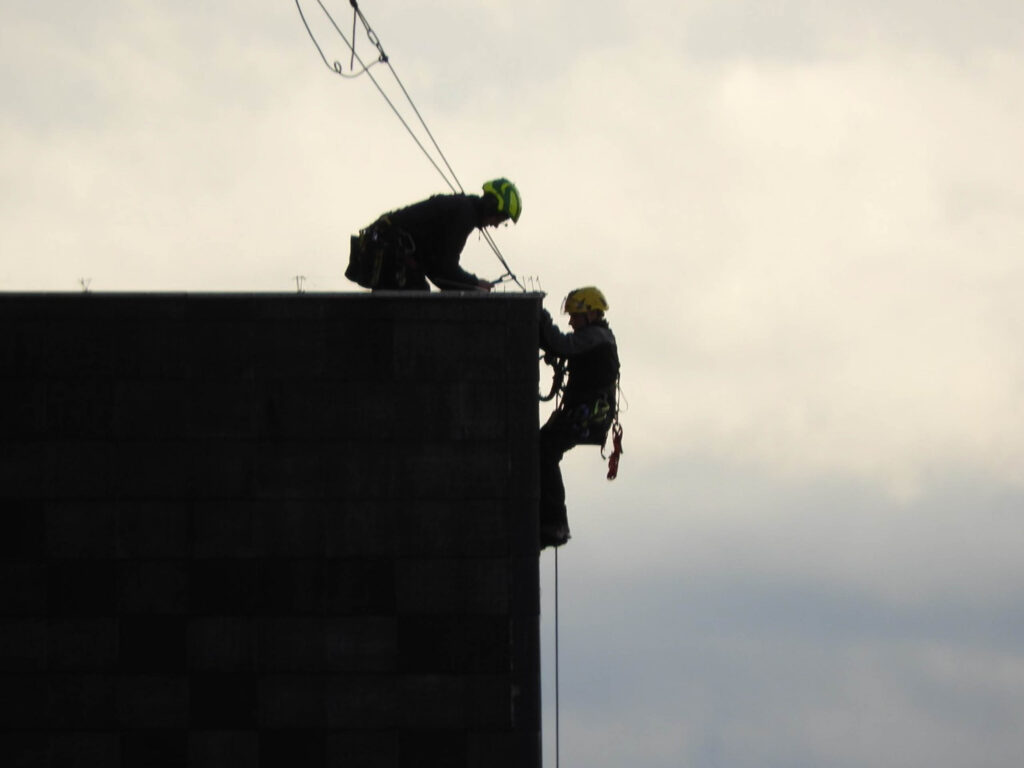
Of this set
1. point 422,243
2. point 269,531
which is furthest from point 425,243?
point 269,531

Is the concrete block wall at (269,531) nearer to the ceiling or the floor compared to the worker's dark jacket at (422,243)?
nearer to the floor

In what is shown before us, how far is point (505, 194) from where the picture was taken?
2136cm

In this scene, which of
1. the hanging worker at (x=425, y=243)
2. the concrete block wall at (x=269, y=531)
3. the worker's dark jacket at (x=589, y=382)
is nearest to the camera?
the concrete block wall at (x=269, y=531)

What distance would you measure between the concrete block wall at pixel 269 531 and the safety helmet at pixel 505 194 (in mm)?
1982

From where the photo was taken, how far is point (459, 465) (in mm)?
19453

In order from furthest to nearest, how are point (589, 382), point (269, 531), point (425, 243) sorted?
point (589, 382) → point (425, 243) → point (269, 531)

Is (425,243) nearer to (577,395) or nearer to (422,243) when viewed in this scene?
(422,243)

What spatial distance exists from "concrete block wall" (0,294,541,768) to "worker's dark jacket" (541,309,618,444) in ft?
4.72

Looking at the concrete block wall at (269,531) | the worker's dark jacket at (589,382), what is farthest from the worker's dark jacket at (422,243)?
the worker's dark jacket at (589,382)

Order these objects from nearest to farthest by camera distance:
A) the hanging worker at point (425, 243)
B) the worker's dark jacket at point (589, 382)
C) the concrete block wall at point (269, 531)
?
the concrete block wall at point (269, 531), the hanging worker at point (425, 243), the worker's dark jacket at point (589, 382)

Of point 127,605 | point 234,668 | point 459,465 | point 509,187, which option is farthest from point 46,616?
point 509,187

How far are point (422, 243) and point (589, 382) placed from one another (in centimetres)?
245

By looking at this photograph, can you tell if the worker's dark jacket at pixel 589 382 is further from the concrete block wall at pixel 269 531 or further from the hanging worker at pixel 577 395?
the concrete block wall at pixel 269 531

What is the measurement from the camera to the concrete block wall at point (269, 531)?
19.1 metres
